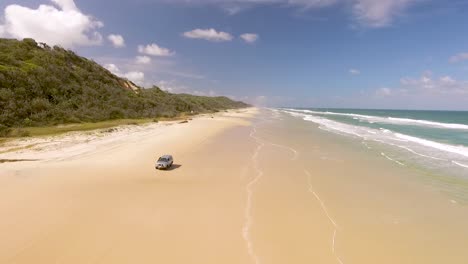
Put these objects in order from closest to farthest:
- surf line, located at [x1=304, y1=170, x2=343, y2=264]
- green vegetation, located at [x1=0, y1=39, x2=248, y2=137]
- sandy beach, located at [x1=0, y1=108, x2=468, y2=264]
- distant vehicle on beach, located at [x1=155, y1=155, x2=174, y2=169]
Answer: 1. sandy beach, located at [x1=0, y1=108, x2=468, y2=264]
2. surf line, located at [x1=304, y1=170, x2=343, y2=264]
3. distant vehicle on beach, located at [x1=155, y1=155, x2=174, y2=169]
4. green vegetation, located at [x1=0, y1=39, x2=248, y2=137]

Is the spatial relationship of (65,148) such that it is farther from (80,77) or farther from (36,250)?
(80,77)

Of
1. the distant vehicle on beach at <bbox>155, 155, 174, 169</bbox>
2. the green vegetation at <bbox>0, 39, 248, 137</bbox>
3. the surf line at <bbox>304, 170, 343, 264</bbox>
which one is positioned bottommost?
the surf line at <bbox>304, 170, 343, 264</bbox>

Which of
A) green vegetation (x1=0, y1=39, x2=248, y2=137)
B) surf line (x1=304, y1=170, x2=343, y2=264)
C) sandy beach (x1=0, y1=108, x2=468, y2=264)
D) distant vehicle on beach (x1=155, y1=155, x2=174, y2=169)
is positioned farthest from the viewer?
green vegetation (x1=0, y1=39, x2=248, y2=137)

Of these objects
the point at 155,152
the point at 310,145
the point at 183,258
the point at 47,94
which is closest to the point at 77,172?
the point at 155,152

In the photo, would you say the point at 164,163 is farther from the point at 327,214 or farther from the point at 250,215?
the point at 327,214

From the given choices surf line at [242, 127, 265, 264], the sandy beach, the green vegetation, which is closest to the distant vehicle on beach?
the sandy beach

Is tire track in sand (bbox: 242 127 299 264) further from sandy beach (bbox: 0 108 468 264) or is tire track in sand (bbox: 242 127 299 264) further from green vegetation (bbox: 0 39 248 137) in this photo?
green vegetation (bbox: 0 39 248 137)
